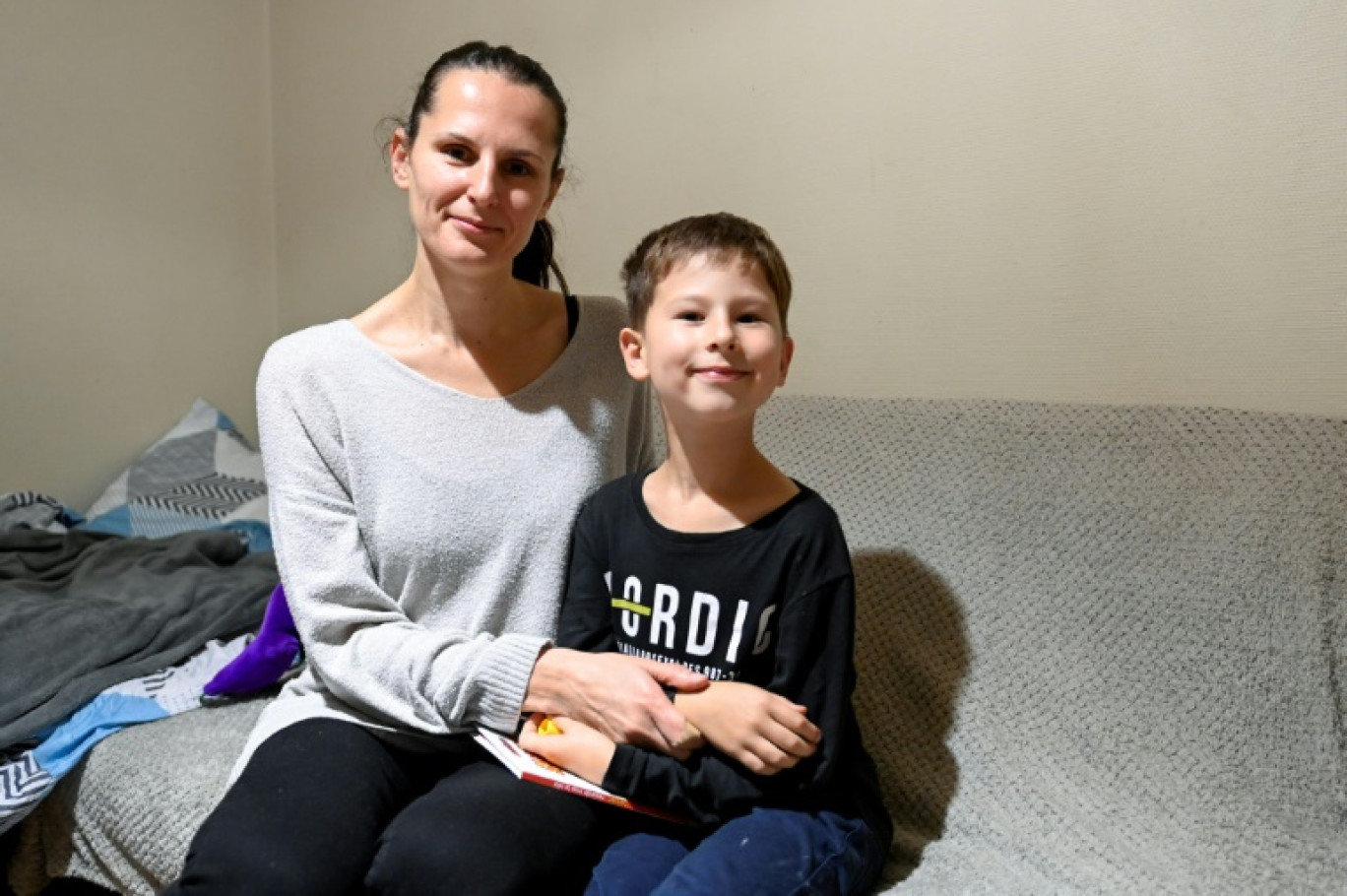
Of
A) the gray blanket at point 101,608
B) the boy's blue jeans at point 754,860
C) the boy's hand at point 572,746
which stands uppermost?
the boy's hand at point 572,746

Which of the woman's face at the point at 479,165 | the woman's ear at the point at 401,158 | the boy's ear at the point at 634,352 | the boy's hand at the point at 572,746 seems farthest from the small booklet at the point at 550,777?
the woman's ear at the point at 401,158

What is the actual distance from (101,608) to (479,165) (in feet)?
3.47

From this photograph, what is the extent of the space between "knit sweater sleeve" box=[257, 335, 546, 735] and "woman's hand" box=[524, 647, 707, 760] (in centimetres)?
3

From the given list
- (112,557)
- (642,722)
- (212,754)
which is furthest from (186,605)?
(642,722)

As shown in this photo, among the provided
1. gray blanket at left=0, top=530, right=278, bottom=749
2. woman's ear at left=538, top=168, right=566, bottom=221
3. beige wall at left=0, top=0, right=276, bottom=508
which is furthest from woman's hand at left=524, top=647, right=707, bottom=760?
beige wall at left=0, top=0, right=276, bottom=508

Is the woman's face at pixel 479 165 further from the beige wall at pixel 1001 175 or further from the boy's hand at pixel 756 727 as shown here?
the beige wall at pixel 1001 175

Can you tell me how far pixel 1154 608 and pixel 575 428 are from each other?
26.7 inches

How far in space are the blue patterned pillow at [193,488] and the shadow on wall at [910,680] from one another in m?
1.48

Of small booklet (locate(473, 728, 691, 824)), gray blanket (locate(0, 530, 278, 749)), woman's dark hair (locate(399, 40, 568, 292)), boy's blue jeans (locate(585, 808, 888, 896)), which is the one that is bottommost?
gray blanket (locate(0, 530, 278, 749))

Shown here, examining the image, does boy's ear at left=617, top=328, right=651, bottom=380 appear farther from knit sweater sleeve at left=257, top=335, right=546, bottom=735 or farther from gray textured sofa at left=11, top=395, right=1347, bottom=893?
gray textured sofa at left=11, top=395, right=1347, bottom=893

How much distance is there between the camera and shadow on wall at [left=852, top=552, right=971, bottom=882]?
1221 mm

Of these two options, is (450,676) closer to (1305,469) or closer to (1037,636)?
(1037,636)

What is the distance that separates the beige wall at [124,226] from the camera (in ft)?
7.59

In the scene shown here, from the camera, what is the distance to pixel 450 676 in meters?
1.07
